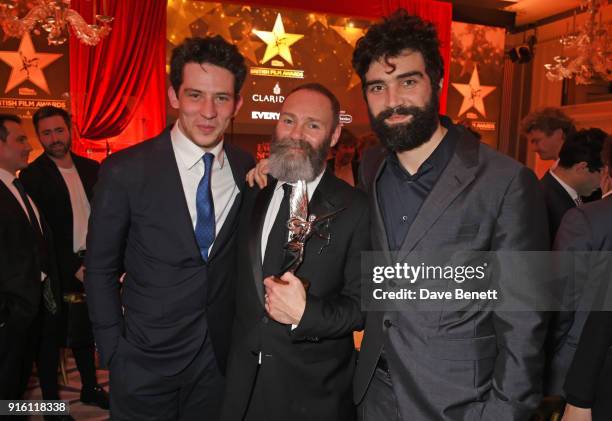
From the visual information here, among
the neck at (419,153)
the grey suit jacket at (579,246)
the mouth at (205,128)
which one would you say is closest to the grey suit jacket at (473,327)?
the neck at (419,153)

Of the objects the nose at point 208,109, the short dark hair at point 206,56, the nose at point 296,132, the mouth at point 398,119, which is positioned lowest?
the nose at point 296,132

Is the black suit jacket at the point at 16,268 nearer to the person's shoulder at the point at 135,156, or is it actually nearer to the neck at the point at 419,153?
the person's shoulder at the point at 135,156

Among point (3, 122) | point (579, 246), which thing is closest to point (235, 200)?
point (579, 246)

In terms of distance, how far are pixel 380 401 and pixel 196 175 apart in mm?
1247

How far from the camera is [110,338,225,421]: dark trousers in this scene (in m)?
2.16

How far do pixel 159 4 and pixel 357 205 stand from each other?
24.4ft

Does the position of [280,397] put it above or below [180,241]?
Answer: below

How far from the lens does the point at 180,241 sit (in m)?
A: 2.14

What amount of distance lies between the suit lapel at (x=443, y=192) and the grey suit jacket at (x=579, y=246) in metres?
0.90

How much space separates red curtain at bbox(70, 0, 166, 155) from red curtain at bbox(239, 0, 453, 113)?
1.74 metres

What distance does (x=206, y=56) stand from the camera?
226 centimetres

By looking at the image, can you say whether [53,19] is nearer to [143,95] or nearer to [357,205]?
[143,95]

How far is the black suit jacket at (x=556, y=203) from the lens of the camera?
3479 millimetres

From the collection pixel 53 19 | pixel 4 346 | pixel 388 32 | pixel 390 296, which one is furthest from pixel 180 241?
pixel 53 19
